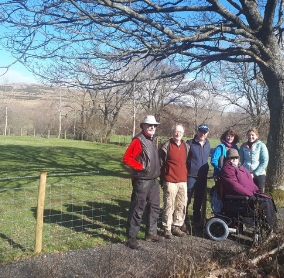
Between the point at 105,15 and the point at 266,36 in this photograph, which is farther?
the point at 266,36

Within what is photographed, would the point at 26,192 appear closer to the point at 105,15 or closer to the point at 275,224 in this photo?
the point at 105,15

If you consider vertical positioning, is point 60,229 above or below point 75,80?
below

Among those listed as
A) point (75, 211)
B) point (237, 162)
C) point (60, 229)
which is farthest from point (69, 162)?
point (237, 162)

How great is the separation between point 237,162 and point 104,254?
2.71 meters

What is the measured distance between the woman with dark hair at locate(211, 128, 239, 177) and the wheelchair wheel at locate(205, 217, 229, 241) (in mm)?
898

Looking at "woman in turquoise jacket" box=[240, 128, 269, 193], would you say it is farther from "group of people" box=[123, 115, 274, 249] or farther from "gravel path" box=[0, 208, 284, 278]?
"gravel path" box=[0, 208, 284, 278]

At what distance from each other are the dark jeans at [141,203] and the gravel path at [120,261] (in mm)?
299

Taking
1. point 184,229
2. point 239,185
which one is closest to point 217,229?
point 184,229

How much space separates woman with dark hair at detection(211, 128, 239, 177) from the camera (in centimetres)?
626

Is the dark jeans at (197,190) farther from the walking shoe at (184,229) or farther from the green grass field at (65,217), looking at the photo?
the green grass field at (65,217)

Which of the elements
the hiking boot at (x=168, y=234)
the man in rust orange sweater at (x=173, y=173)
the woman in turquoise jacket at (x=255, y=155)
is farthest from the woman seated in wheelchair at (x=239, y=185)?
the hiking boot at (x=168, y=234)

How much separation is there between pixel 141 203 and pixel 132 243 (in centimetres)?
61

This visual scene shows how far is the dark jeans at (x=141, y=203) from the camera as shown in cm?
529

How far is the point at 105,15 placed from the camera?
8445 mm
